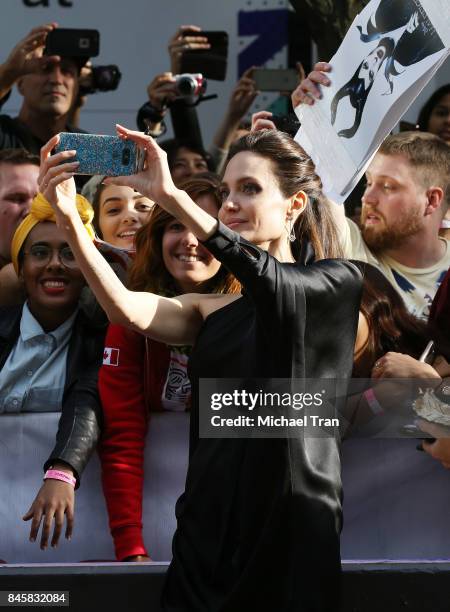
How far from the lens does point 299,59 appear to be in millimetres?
5570

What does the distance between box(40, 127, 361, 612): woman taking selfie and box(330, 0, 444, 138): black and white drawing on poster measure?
0.50 metres

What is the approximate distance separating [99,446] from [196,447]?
0.67m

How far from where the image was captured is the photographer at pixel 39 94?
500 centimetres

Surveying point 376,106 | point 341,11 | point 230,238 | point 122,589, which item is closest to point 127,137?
point 230,238

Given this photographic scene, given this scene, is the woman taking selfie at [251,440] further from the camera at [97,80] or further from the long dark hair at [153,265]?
the camera at [97,80]

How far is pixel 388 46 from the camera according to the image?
3010 mm

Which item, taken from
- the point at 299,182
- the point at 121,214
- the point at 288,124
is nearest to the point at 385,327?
the point at 299,182

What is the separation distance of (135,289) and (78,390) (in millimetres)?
344

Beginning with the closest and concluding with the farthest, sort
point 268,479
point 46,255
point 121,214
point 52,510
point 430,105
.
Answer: point 268,479
point 52,510
point 46,255
point 121,214
point 430,105

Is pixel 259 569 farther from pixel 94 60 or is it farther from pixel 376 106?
pixel 94 60

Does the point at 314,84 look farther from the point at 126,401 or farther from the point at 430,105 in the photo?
the point at 430,105

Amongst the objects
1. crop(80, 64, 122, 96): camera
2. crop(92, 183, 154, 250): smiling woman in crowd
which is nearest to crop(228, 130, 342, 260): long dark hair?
crop(92, 183, 154, 250): smiling woman in crowd

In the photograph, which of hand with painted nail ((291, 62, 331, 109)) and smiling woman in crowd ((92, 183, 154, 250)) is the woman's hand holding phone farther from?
smiling woman in crowd ((92, 183, 154, 250))

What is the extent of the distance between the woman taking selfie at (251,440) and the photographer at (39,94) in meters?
2.29
